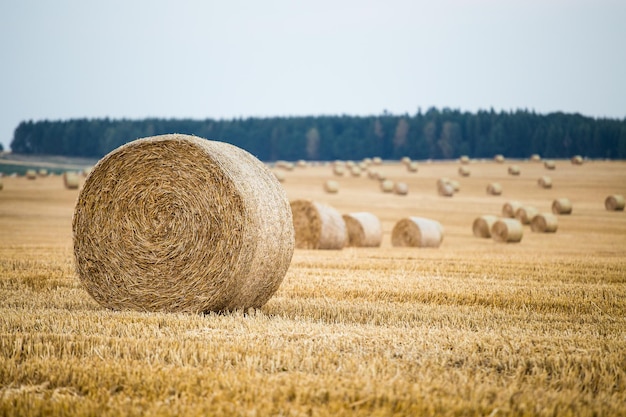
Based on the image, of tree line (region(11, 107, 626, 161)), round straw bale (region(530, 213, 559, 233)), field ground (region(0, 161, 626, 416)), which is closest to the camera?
field ground (region(0, 161, 626, 416))

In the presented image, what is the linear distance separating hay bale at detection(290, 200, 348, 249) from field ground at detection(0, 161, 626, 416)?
484cm

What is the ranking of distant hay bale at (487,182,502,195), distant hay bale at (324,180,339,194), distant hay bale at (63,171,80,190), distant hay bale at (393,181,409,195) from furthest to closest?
distant hay bale at (487,182,502,195), distant hay bale at (393,181,409,195), distant hay bale at (324,180,339,194), distant hay bale at (63,171,80,190)

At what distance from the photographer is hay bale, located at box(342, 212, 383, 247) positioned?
20.8 m

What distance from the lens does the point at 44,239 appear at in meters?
21.0

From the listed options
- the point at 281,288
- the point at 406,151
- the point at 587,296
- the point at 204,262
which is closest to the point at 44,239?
the point at 281,288

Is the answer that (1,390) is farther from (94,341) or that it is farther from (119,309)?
(119,309)

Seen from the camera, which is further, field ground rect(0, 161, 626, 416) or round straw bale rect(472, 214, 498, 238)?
round straw bale rect(472, 214, 498, 238)

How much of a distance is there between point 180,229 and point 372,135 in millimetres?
91251

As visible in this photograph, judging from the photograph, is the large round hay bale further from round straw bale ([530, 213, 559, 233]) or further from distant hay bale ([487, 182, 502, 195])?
distant hay bale ([487, 182, 502, 195])

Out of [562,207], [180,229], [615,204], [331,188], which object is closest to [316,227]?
[180,229]

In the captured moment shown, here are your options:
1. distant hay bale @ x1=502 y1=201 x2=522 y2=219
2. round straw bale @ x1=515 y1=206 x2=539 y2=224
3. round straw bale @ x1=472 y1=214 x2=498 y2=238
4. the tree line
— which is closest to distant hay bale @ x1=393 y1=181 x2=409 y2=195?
distant hay bale @ x1=502 y1=201 x2=522 y2=219

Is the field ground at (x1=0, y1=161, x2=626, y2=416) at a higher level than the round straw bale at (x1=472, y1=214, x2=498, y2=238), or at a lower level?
higher

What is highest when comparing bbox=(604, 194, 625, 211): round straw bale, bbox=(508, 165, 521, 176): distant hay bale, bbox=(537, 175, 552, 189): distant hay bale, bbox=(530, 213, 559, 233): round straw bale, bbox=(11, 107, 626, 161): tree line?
bbox=(11, 107, 626, 161): tree line

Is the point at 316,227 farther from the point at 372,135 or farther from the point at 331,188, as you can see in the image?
the point at 372,135
